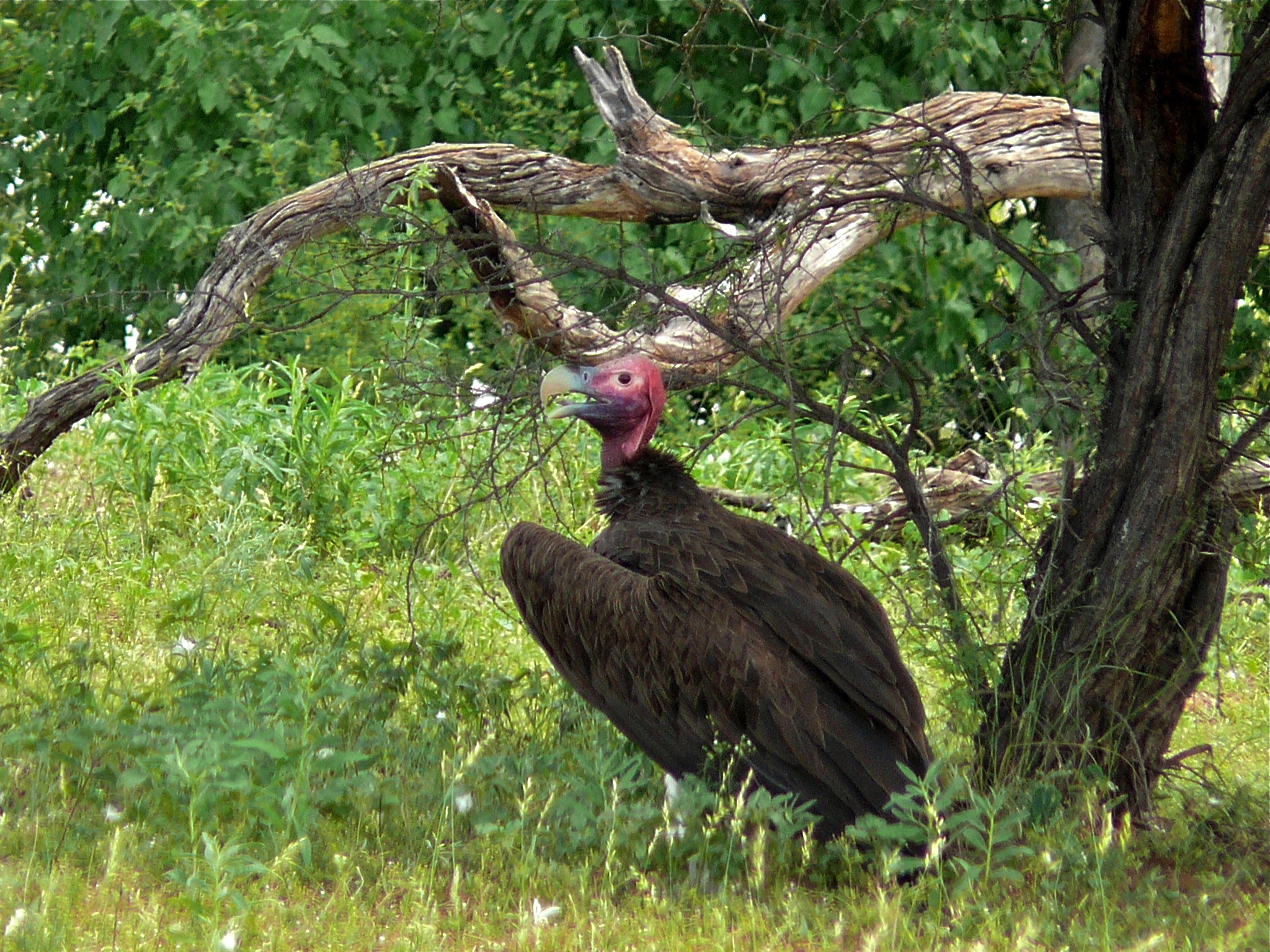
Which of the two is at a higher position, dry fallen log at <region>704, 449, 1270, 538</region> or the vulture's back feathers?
the vulture's back feathers

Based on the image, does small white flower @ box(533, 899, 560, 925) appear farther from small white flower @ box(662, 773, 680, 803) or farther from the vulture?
the vulture

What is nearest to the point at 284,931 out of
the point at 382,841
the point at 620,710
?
the point at 382,841

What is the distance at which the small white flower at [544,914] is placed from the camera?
3088 mm

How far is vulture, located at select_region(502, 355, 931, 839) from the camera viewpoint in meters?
3.73

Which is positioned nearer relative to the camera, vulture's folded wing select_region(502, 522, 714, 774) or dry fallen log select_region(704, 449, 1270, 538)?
vulture's folded wing select_region(502, 522, 714, 774)

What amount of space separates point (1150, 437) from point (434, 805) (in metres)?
2.17

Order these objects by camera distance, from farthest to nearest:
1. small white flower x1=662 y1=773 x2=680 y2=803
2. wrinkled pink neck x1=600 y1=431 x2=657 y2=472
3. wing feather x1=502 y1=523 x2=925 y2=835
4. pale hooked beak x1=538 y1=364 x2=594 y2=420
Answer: wrinkled pink neck x1=600 y1=431 x2=657 y2=472 → pale hooked beak x1=538 y1=364 x2=594 y2=420 → small white flower x1=662 y1=773 x2=680 y2=803 → wing feather x1=502 y1=523 x2=925 y2=835

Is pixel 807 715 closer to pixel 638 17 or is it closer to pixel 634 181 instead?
pixel 634 181

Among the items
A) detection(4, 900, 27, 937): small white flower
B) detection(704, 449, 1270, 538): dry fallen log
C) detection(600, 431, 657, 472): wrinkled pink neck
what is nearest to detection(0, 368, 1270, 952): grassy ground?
detection(4, 900, 27, 937): small white flower

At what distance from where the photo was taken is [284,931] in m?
3.03

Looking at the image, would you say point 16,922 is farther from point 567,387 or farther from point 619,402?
Answer: point 619,402

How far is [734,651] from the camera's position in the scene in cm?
384

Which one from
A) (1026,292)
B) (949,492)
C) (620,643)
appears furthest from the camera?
(1026,292)

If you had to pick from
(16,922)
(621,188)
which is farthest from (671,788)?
(621,188)
